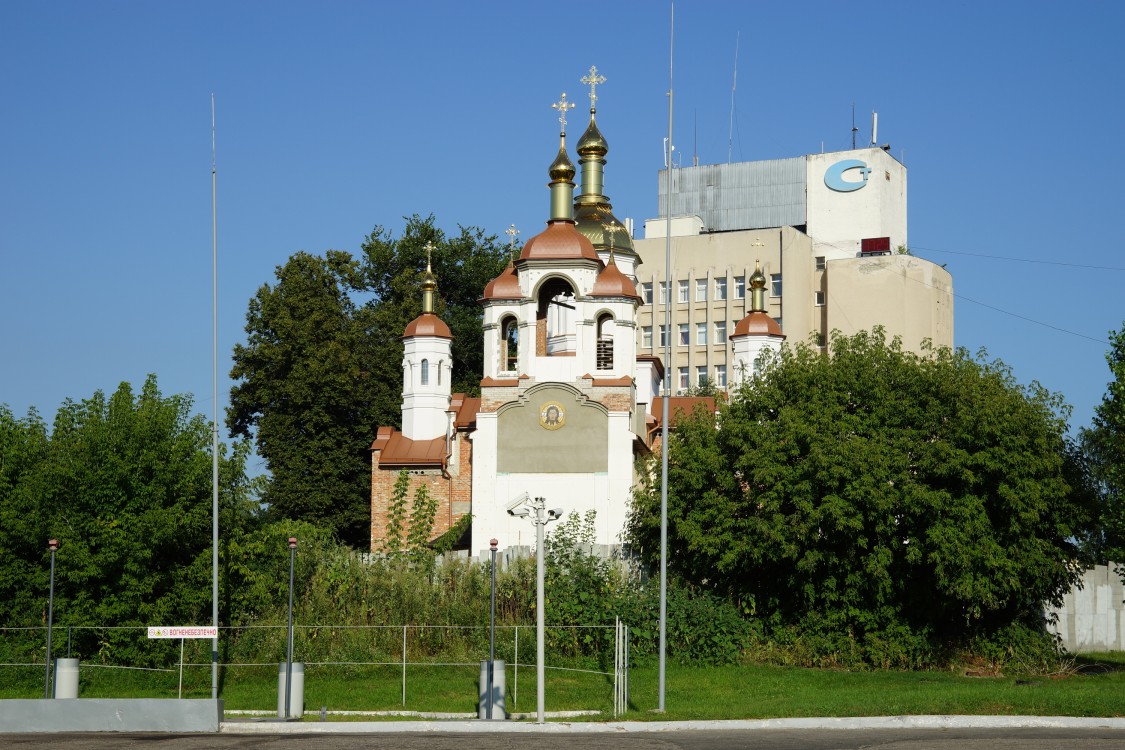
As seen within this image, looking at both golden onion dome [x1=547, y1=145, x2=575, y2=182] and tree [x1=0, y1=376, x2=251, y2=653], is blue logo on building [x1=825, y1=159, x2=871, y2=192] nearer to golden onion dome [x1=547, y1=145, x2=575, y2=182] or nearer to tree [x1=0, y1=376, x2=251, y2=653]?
golden onion dome [x1=547, y1=145, x2=575, y2=182]

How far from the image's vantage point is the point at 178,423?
36344 mm

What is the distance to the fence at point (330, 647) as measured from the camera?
3338 centimetres

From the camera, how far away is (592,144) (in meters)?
56.9

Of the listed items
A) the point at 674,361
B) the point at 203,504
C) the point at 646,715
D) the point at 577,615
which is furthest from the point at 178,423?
the point at 674,361

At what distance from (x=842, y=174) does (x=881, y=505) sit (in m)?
63.1

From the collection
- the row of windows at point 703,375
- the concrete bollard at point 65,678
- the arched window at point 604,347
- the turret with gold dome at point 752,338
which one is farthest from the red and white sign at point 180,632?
the row of windows at point 703,375

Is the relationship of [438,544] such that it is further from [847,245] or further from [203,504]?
[847,245]

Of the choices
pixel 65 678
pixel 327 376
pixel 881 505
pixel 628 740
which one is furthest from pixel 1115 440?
pixel 327 376

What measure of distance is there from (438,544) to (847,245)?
53388mm

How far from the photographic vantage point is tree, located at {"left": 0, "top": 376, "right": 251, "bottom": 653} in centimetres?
3409

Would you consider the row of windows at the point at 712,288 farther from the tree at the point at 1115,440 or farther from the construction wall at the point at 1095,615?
the tree at the point at 1115,440

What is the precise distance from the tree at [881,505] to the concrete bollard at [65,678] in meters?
14.4

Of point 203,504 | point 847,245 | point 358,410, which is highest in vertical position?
point 847,245

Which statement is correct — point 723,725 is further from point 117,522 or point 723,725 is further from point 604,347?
point 604,347
